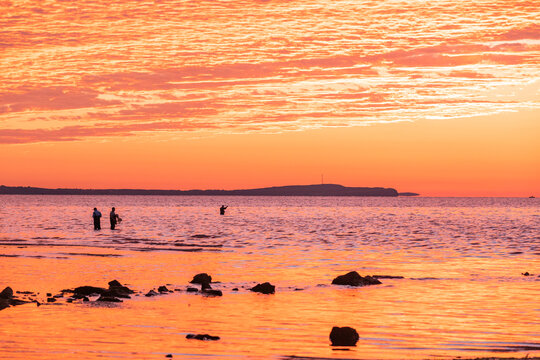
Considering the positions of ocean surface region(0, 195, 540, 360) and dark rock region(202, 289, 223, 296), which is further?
dark rock region(202, 289, 223, 296)

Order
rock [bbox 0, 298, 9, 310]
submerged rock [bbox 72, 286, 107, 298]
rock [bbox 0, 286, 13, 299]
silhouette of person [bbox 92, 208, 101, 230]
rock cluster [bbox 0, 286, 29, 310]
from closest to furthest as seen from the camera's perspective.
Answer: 1. rock [bbox 0, 298, 9, 310]
2. rock cluster [bbox 0, 286, 29, 310]
3. rock [bbox 0, 286, 13, 299]
4. submerged rock [bbox 72, 286, 107, 298]
5. silhouette of person [bbox 92, 208, 101, 230]

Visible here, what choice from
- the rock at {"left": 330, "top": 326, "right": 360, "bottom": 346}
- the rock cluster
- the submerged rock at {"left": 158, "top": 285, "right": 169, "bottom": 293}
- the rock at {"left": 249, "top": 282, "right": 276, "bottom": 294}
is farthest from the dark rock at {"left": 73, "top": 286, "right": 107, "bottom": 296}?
the rock at {"left": 330, "top": 326, "right": 360, "bottom": 346}

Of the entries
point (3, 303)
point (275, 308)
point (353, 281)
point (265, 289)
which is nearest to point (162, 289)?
point (265, 289)

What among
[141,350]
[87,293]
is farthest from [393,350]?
[87,293]

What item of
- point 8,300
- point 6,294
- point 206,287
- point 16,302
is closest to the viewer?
point 16,302

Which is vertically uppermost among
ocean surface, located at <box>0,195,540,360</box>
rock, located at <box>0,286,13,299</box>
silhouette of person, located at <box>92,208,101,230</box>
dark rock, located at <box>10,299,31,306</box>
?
silhouette of person, located at <box>92,208,101,230</box>

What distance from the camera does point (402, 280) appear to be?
3459cm

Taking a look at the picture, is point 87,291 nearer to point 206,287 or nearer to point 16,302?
point 16,302

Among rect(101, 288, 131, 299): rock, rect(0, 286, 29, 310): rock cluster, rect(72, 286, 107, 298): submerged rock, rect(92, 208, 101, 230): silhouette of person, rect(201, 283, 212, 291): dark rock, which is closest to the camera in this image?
rect(0, 286, 29, 310): rock cluster

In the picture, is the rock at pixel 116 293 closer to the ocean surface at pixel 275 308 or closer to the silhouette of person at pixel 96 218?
the ocean surface at pixel 275 308

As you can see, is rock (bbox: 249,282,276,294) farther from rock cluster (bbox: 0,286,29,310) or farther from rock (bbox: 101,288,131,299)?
rock cluster (bbox: 0,286,29,310)

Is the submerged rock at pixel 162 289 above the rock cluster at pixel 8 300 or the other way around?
the other way around

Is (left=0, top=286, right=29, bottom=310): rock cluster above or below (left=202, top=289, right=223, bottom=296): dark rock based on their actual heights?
above

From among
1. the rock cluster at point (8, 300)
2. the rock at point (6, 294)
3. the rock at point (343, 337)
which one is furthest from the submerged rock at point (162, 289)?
the rock at point (343, 337)
